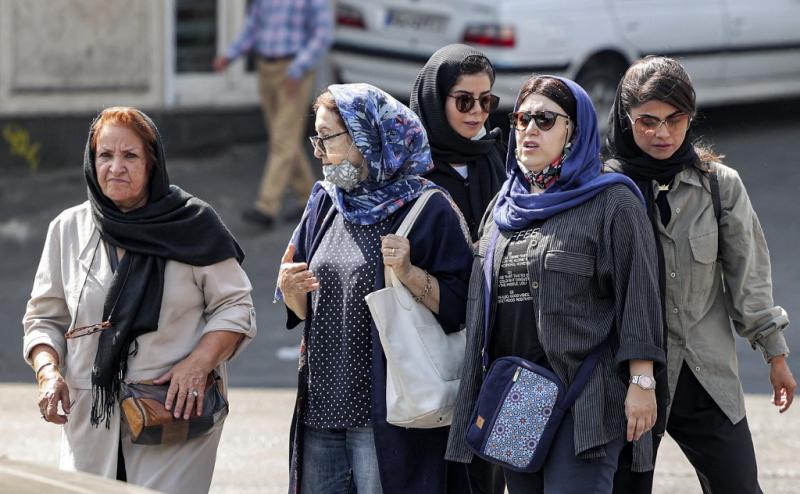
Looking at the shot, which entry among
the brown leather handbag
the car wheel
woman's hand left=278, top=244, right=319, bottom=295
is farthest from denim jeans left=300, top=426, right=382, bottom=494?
the car wheel

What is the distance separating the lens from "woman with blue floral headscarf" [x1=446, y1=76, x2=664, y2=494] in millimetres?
3934

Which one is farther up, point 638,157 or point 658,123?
point 658,123

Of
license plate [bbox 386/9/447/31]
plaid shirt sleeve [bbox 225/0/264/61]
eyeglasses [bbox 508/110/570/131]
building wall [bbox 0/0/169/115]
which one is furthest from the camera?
building wall [bbox 0/0/169/115]

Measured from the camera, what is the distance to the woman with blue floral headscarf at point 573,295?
3934 mm

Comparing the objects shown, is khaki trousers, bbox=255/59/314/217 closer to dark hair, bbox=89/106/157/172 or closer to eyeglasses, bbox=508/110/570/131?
Answer: dark hair, bbox=89/106/157/172

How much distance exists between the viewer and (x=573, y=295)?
397 cm

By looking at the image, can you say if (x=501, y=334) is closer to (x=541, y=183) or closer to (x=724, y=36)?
(x=541, y=183)

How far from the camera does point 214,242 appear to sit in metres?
4.43

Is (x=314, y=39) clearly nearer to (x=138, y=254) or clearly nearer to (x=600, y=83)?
(x=600, y=83)

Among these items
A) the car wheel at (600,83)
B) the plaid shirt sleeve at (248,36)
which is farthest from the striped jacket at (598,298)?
the car wheel at (600,83)

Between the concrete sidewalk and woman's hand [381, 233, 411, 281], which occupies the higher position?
woman's hand [381, 233, 411, 281]

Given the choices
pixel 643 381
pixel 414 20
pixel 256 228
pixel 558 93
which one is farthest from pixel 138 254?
pixel 414 20

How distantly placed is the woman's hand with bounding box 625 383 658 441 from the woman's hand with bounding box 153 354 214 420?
1.32 metres

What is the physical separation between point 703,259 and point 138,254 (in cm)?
179
